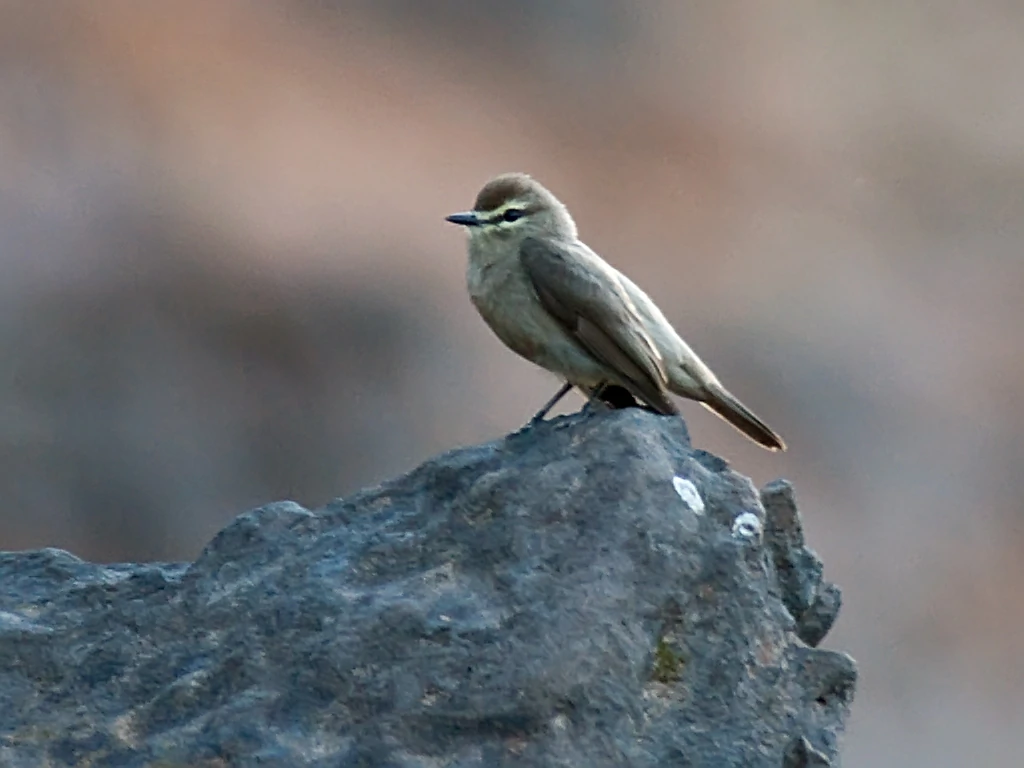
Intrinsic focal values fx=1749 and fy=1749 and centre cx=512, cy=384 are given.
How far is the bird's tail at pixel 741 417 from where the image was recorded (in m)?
6.20

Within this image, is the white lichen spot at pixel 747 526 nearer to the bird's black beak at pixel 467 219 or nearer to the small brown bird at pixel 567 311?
the small brown bird at pixel 567 311

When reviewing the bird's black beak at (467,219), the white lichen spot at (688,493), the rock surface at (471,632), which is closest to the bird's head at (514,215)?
the bird's black beak at (467,219)

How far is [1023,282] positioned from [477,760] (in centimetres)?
1475

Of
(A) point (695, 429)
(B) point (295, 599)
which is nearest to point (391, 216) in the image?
(A) point (695, 429)

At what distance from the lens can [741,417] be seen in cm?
622

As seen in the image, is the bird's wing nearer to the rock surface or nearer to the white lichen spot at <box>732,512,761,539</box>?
the rock surface

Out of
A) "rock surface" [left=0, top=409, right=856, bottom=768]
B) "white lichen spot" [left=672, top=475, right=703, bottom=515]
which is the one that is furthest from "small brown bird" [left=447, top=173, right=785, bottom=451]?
"white lichen spot" [left=672, top=475, right=703, bottom=515]

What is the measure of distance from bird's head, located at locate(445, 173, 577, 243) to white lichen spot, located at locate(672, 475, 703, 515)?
6.59ft

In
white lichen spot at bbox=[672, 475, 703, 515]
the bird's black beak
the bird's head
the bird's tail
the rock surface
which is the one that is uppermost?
the bird's head

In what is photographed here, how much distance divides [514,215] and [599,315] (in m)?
0.64

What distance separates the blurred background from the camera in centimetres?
1323

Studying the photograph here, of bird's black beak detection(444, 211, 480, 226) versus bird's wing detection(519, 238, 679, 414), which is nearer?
bird's wing detection(519, 238, 679, 414)

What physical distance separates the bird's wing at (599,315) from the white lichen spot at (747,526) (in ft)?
A: 4.42

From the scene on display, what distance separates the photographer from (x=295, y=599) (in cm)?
423
